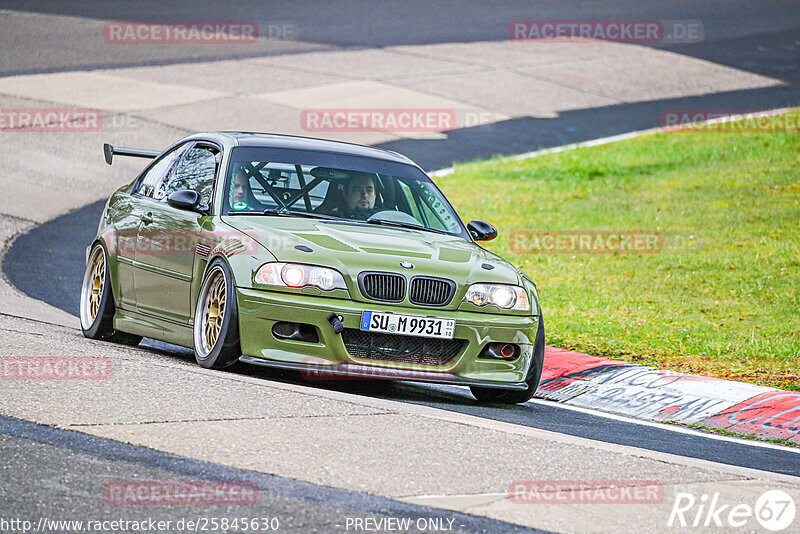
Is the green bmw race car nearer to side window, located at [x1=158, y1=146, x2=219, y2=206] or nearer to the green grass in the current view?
side window, located at [x1=158, y1=146, x2=219, y2=206]

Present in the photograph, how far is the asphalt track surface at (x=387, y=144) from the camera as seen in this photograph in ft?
17.0

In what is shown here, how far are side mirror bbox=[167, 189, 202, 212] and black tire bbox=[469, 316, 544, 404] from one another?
7.03 feet

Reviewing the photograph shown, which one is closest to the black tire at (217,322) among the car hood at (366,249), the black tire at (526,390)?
the car hood at (366,249)

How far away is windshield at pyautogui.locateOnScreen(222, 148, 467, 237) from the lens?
8586 millimetres

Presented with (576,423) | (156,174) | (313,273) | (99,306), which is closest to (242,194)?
(313,273)

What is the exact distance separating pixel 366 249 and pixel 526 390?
1378 mm

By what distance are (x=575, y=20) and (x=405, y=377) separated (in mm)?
28217

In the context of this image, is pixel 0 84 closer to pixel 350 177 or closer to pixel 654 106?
pixel 654 106

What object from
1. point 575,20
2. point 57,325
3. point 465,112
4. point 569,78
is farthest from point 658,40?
point 57,325

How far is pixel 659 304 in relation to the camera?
12.4 metres

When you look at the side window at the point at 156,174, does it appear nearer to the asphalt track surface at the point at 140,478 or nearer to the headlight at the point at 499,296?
the headlight at the point at 499,296

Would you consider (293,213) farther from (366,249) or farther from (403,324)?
(403,324)

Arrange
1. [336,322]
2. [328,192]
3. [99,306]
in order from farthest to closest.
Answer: [99,306] → [328,192] → [336,322]

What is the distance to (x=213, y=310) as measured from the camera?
801cm
